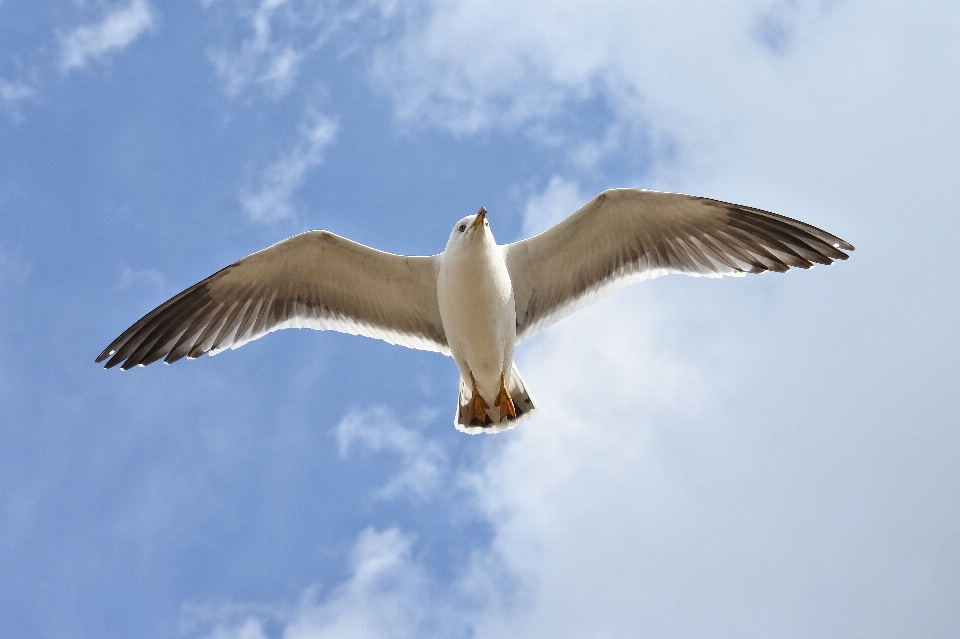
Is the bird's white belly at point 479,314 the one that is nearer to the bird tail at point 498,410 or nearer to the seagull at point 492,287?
the seagull at point 492,287

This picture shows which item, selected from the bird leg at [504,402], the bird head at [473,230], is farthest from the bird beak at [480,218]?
the bird leg at [504,402]

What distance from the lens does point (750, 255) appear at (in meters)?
9.80

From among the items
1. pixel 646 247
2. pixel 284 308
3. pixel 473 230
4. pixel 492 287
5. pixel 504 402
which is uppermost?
pixel 284 308

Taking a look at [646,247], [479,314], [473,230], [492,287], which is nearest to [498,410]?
[479,314]

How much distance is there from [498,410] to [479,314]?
48.5 inches

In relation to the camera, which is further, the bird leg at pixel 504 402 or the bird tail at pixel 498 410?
the bird tail at pixel 498 410

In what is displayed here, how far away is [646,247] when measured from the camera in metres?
9.98

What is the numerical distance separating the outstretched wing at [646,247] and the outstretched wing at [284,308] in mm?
1097

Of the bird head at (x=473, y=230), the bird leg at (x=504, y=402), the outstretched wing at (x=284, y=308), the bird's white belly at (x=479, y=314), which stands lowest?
the bird leg at (x=504, y=402)

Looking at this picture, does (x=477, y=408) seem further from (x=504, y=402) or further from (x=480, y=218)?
(x=480, y=218)

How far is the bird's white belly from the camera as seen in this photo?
29.7 ft

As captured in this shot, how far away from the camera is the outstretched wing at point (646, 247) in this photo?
9688 millimetres

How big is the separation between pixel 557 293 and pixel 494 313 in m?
1.14

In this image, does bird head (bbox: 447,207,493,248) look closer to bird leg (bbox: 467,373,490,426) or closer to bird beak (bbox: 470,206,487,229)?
bird beak (bbox: 470,206,487,229)
